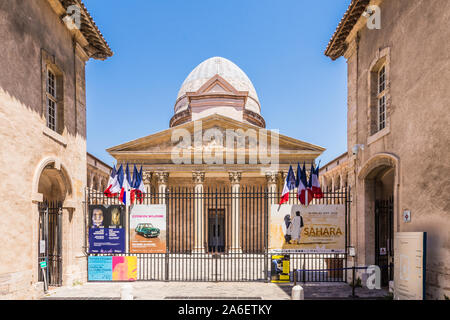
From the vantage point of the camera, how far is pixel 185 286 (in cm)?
1247

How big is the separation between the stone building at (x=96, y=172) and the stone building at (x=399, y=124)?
23.9 meters

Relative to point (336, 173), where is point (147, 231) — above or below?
below

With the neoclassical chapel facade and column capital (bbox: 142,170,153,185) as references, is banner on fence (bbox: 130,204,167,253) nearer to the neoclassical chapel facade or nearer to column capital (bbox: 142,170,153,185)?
the neoclassical chapel facade

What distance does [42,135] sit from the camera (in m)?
10.2

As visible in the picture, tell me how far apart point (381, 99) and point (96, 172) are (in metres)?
27.8

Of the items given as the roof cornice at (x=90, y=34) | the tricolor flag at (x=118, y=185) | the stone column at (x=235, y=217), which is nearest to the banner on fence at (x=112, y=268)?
the tricolor flag at (x=118, y=185)

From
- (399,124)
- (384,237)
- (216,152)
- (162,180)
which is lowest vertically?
(384,237)

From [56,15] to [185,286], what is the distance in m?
9.71

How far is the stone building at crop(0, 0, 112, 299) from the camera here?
8672 millimetres

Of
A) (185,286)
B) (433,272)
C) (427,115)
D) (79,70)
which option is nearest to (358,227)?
(433,272)

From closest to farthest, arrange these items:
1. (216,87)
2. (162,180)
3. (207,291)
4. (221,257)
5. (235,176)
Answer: (207,291) → (221,257) → (162,180) → (235,176) → (216,87)

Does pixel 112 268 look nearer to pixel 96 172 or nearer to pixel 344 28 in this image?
pixel 344 28

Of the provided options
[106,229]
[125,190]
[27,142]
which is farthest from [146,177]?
[27,142]

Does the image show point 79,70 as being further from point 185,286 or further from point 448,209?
point 448,209
